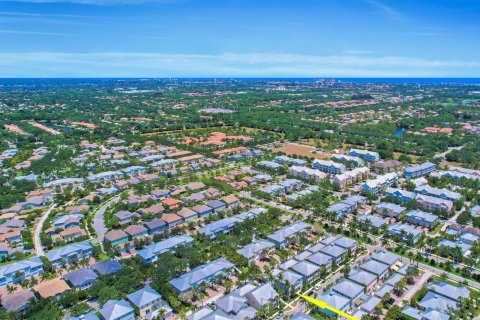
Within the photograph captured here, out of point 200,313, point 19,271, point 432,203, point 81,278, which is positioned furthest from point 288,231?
point 19,271

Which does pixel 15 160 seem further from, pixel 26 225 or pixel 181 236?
pixel 181 236

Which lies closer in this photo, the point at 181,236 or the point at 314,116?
the point at 181,236

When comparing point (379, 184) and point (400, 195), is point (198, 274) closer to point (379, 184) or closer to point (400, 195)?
point (400, 195)

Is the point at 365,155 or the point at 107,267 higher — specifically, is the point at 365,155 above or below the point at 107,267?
above

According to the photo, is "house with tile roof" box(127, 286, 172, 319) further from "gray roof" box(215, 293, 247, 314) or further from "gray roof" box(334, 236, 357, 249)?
"gray roof" box(334, 236, 357, 249)

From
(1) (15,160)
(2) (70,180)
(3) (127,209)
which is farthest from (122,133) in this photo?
(3) (127,209)

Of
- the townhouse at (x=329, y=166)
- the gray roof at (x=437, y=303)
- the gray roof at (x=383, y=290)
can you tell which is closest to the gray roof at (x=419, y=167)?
the townhouse at (x=329, y=166)

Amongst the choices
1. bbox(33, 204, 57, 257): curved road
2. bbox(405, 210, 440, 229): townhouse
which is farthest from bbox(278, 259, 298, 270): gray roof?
bbox(33, 204, 57, 257): curved road
